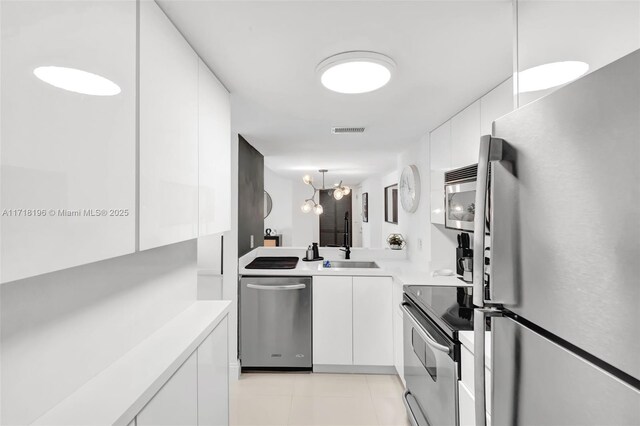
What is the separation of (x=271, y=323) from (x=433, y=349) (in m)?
1.71

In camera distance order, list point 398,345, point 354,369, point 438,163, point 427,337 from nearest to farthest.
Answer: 1. point 427,337
2. point 438,163
3. point 398,345
4. point 354,369

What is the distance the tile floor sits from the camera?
7.59 feet

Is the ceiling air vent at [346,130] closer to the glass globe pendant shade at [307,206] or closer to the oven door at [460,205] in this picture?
the oven door at [460,205]

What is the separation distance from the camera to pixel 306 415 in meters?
2.36

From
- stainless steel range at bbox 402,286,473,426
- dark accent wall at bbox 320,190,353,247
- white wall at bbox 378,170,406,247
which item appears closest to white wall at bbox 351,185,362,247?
dark accent wall at bbox 320,190,353,247

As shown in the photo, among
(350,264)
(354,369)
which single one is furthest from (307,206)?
(354,369)

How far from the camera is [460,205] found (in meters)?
2.11

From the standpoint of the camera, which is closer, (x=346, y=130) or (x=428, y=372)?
(x=428, y=372)

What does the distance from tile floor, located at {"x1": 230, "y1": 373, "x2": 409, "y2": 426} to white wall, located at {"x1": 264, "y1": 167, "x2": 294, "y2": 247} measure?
15.4ft

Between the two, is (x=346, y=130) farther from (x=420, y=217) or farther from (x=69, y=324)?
(x=69, y=324)

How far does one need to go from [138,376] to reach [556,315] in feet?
3.87

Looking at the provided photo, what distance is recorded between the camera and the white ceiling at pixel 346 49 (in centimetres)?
116

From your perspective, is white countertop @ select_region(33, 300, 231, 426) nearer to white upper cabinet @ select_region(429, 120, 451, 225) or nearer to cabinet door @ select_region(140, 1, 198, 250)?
cabinet door @ select_region(140, 1, 198, 250)

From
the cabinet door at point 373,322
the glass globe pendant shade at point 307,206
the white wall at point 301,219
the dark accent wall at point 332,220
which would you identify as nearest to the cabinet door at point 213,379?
the cabinet door at point 373,322
